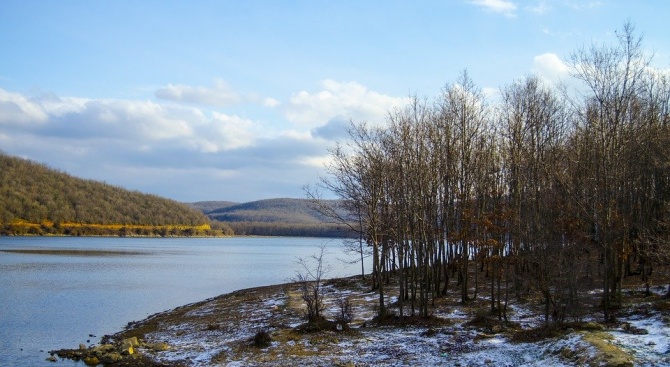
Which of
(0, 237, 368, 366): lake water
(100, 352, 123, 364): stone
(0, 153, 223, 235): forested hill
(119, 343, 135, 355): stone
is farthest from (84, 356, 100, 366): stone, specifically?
(0, 153, 223, 235): forested hill

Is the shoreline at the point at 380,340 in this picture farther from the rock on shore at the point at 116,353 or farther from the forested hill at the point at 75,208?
the forested hill at the point at 75,208

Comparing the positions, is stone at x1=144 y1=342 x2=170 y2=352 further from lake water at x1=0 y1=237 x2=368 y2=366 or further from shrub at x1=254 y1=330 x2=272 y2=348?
shrub at x1=254 y1=330 x2=272 y2=348

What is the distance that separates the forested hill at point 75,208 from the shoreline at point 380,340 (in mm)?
126519

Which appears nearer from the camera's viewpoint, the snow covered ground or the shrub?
the snow covered ground

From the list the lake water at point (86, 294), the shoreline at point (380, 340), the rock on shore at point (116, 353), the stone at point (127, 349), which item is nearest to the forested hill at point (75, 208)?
the lake water at point (86, 294)

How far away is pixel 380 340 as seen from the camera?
1709 centimetres

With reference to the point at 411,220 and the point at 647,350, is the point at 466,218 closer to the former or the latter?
the point at 411,220

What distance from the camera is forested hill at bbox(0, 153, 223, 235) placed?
135 m

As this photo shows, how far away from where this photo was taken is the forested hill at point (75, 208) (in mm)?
135125

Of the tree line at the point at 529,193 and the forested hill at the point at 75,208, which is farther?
the forested hill at the point at 75,208

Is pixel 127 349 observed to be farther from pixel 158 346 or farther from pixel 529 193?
pixel 529 193

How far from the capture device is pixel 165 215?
579 feet

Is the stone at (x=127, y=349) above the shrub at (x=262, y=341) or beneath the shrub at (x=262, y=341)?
beneath

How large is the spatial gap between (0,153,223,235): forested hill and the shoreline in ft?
415
